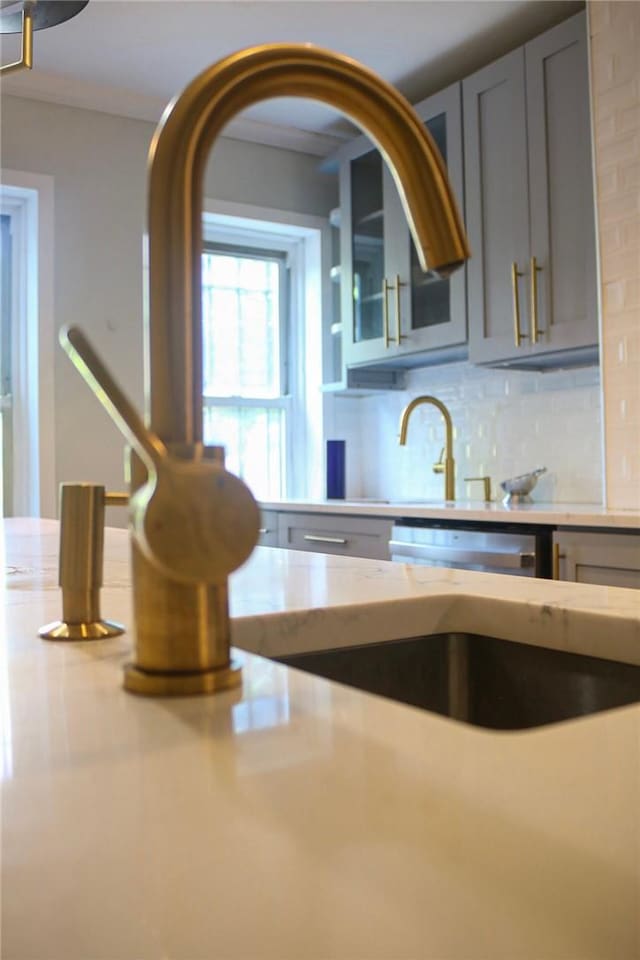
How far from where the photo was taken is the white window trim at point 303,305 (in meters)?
4.35

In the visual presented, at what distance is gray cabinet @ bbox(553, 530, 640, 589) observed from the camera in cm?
223

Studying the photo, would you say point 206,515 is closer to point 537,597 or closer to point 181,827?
point 181,827

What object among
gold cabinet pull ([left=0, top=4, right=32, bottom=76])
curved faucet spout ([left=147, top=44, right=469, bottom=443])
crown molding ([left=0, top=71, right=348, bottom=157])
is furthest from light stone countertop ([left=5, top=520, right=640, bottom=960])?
crown molding ([left=0, top=71, right=348, bottom=157])

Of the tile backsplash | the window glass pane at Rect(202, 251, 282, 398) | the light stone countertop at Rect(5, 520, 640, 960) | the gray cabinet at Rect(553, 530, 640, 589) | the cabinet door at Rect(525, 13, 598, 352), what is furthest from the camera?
the window glass pane at Rect(202, 251, 282, 398)

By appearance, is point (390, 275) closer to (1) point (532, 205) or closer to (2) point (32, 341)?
(1) point (532, 205)

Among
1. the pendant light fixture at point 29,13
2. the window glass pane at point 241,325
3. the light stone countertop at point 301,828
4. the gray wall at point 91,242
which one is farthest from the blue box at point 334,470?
the light stone countertop at point 301,828

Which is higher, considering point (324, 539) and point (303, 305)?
point (303, 305)

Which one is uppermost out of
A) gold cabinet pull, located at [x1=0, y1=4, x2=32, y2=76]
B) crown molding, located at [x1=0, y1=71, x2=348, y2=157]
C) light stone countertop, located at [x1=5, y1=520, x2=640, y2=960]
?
crown molding, located at [x1=0, y1=71, x2=348, y2=157]

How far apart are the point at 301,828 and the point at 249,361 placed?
4185mm

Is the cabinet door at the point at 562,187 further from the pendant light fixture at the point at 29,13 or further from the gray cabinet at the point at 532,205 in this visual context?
the pendant light fixture at the point at 29,13

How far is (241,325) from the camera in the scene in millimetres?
4418

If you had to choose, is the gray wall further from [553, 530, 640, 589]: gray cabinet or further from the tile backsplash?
[553, 530, 640, 589]: gray cabinet

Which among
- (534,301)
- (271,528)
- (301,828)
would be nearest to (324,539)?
(271,528)

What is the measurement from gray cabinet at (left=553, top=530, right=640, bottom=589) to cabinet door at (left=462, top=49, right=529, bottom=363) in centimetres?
94
